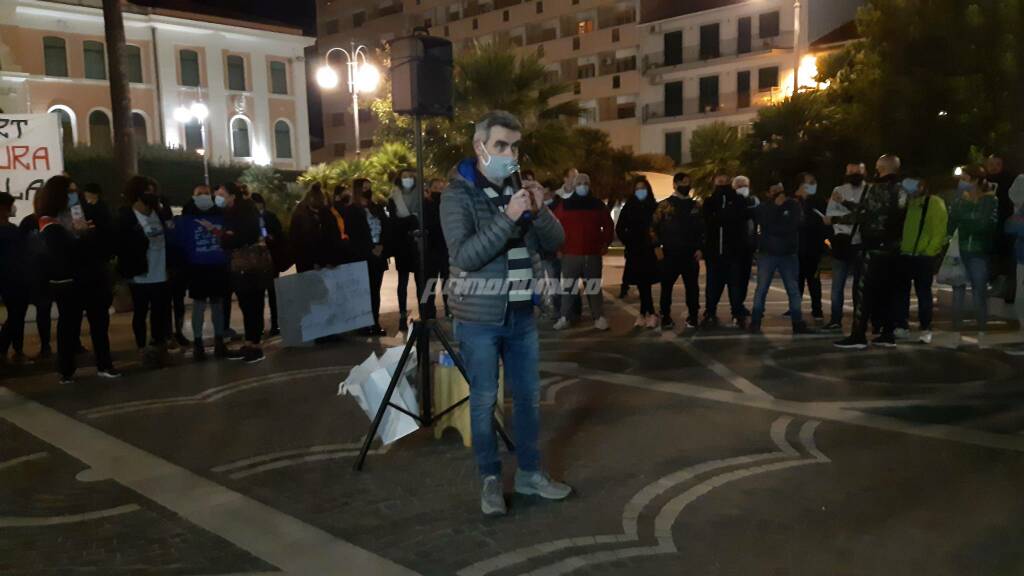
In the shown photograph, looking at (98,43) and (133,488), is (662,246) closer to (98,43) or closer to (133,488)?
(133,488)

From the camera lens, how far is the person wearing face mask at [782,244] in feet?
31.0

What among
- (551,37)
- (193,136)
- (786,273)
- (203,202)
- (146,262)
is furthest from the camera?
(551,37)

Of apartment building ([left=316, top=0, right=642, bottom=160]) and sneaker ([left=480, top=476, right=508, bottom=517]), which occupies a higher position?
apartment building ([left=316, top=0, right=642, bottom=160])

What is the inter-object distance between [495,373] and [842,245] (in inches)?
257

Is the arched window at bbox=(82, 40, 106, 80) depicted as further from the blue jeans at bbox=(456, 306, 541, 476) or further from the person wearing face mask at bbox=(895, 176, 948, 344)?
the blue jeans at bbox=(456, 306, 541, 476)

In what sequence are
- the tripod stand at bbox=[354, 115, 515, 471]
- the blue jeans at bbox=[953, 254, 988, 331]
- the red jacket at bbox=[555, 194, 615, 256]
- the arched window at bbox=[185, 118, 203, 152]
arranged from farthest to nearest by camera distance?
1. the arched window at bbox=[185, 118, 203, 152]
2. the red jacket at bbox=[555, 194, 615, 256]
3. the blue jeans at bbox=[953, 254, 988, 331]
4. the tripod stand at bbox=[354, 115, 515, 471]

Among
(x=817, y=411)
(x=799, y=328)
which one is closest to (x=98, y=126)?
(x=799, y=328)

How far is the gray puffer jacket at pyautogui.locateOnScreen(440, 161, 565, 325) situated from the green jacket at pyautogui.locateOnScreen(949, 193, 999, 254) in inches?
259

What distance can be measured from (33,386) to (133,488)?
390 centimetres

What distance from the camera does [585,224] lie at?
33.2 ft

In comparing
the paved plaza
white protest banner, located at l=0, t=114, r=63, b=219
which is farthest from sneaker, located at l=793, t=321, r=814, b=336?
white protest banner, located at l=0, t=114, r=63, b=219

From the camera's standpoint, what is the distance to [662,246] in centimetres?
1005

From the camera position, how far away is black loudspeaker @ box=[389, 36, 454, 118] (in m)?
5.53

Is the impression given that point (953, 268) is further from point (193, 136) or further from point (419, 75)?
point (193, 136)
